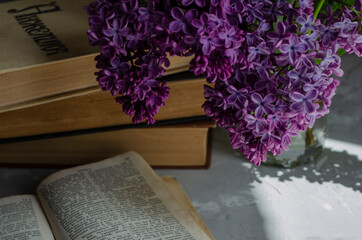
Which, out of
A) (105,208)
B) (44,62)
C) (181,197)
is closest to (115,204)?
(105,208)

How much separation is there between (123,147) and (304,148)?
1.15ft

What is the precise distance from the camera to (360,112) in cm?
117

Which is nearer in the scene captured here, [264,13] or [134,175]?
[264,13]

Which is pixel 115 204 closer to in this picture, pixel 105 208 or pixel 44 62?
pixel 105 208

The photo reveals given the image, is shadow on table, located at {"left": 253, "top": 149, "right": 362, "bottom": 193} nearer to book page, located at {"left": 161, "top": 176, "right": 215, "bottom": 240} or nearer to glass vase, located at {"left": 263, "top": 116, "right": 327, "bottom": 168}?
glass vase, located at {"left": 263, "top": 116, "right": 327, "bottom": 168}

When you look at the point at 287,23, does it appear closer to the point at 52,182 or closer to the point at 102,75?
the point at 102,75

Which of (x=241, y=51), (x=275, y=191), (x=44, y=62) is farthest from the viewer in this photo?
(x=275, y=191)

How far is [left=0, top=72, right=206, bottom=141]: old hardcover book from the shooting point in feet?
3.14

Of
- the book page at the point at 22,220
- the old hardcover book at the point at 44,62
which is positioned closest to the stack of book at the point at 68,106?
the old hardcover book at the point at 44,62

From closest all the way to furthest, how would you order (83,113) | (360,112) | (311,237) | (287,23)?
(287,23)
(311,237)
(83,113)
(360,112)

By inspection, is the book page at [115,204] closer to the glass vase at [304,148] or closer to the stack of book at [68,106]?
the stack of book at [68,106]

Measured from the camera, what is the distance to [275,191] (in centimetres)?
96

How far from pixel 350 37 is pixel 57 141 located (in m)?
0.60

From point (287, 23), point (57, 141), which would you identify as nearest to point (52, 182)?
point (57, 141)
